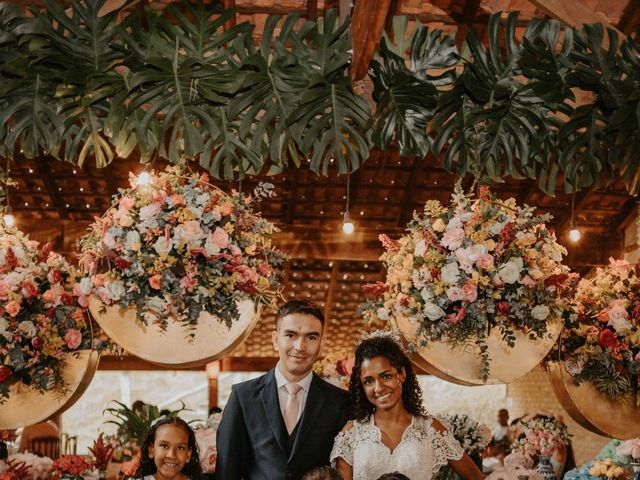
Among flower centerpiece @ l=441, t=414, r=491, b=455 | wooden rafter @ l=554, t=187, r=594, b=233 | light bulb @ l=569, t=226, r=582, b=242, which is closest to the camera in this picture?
light bulb @ l=569, t=226, r=582, b=242

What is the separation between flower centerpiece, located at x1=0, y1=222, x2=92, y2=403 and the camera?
3025 millimetres

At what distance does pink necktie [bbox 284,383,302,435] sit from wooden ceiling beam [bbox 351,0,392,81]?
6.11 ft

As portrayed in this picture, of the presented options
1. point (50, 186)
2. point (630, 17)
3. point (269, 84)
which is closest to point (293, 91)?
point (269, 84)

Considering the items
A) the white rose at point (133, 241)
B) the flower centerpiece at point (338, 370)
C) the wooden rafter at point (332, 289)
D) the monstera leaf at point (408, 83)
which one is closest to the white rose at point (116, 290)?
the white rose at point (133, 241)

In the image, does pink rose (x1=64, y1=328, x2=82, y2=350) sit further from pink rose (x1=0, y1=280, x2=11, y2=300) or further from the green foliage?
the green foliage

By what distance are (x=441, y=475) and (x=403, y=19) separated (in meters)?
2.42

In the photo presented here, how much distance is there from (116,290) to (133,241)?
0.69 ft

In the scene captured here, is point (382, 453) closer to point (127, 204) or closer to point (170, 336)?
point (170, 336)

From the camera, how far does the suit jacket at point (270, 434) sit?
9.97ft

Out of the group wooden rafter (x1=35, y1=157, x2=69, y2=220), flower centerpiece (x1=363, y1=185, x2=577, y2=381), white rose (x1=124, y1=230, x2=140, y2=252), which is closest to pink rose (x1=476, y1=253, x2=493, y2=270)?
flower centerpiece (x1=363, y1=185, x2=577, y2=381)

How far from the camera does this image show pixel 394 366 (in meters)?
3.13

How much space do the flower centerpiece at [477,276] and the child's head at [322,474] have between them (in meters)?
0.57

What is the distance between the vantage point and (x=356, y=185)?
8508 millimetres

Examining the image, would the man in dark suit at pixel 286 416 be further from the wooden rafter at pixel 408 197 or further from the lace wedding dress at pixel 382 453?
the wooden rafter at pixel 408 197
